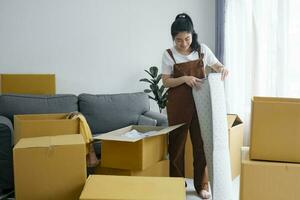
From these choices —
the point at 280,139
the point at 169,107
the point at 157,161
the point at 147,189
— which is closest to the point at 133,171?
the point at 157,161

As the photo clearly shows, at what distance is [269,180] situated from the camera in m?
1.76

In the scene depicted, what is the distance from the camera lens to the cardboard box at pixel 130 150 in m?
2.57

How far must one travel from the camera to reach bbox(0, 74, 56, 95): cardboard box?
388 centimetres

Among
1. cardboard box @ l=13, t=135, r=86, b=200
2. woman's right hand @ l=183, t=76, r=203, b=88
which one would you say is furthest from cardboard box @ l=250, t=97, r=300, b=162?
cardboard box @ l=13, t=135, r=86, b=200

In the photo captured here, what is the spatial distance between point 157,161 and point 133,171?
0.26 metres

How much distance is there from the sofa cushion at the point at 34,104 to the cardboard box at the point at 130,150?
42.8 inches

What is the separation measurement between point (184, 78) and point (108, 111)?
138 centimetres

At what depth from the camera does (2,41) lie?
397 cm

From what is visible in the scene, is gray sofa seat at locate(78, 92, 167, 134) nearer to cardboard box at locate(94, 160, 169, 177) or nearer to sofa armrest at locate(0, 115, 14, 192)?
cardboard box at locate(94, 160, 169, 177)

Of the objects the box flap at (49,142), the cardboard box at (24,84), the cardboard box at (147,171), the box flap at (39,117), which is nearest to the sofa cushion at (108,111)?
the cardboard box at (24,84)

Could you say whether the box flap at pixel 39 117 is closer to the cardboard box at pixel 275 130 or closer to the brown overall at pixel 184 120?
the brown overall at pixel 184 120

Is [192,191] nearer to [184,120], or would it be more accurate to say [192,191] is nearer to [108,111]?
[184,120]

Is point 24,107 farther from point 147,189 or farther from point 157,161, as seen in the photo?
point 147,189

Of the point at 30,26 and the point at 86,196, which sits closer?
the point at 86,196
